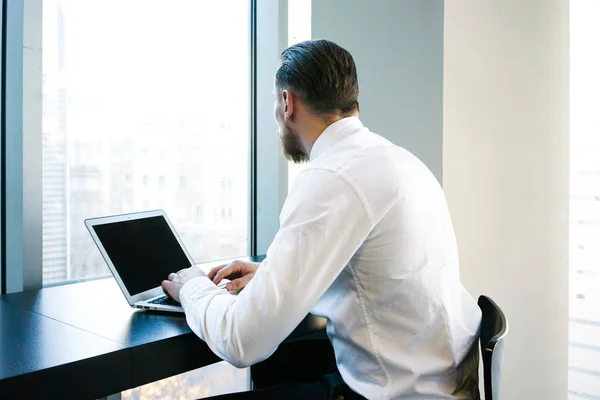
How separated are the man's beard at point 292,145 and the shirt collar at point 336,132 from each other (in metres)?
0.09

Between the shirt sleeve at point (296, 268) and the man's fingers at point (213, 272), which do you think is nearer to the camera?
the shirt sleeve at point (296, 268)

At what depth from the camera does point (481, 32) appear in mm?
2182

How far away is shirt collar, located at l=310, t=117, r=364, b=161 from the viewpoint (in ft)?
4.33

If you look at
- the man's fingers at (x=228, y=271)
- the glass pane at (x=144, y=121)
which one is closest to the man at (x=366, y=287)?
the man's fingers at (x=228, y=271)

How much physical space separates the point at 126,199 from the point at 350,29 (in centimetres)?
111

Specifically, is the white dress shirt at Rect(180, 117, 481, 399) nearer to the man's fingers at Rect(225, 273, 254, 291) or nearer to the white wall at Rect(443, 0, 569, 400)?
the man's fingers at Rect(225, 273, 254, 291)

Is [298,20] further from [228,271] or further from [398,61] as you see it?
[228,271]

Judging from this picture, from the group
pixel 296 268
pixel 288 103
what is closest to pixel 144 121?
pixel 288 103

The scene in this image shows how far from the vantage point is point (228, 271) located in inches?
62.4

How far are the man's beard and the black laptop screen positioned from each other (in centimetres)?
47

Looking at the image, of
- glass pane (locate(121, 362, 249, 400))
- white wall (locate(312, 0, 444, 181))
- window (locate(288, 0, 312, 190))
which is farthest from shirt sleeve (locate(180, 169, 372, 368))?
window (locate(288, 0, 312, 190))

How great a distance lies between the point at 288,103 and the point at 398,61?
919mm

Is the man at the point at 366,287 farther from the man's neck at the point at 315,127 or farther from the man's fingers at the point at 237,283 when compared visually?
the man's fingers at the point at 237,283

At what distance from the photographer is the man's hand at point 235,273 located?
5.08 ft
